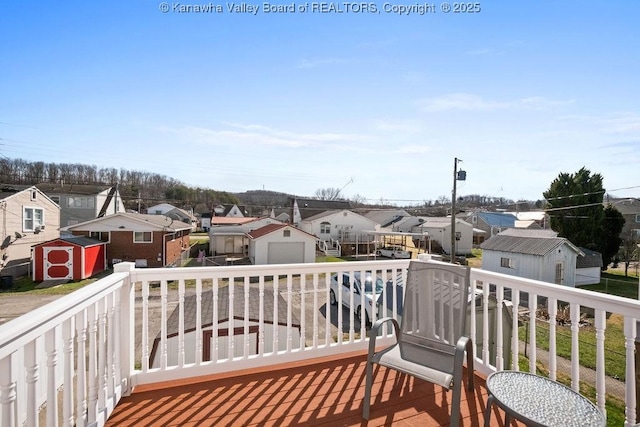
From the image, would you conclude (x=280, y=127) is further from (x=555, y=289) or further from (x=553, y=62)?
(x=555, y=289)

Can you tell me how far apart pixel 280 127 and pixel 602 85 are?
9.38 metres

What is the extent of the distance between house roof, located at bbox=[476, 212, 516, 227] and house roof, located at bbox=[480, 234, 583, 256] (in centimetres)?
1840

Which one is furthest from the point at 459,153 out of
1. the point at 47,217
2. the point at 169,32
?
the point at 47,217

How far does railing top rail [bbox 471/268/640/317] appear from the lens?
1.84 m

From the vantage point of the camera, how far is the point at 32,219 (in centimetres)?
1745

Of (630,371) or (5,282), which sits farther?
(5,282)

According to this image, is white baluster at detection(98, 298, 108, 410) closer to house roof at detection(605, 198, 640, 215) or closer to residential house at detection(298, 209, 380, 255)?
residential house at detection(298, 209, 380, 255)

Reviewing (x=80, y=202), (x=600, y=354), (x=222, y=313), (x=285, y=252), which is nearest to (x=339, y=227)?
(x=285, y=252)

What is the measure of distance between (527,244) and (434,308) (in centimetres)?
1801

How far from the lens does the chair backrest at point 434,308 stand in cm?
239

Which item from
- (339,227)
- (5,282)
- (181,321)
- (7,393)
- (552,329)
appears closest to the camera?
(7,393)

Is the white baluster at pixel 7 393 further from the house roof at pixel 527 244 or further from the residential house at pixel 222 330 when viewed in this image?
the house roof at pixel 527 244

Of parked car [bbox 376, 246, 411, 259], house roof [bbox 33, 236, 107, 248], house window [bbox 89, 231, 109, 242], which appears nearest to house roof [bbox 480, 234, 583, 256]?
parked car [bbox 376, 246, 411, 259]

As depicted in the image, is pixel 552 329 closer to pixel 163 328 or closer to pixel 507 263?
pixel 163 328
